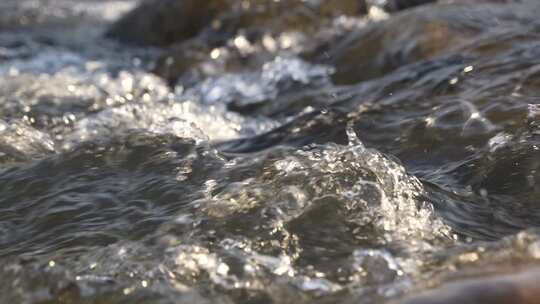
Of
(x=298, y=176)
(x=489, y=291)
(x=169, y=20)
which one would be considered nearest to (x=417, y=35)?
(x=298, y=176)

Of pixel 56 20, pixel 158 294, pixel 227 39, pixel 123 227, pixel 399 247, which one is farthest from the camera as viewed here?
pixel 56 20

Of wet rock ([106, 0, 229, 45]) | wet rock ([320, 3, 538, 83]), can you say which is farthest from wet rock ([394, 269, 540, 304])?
wet rock ([106, 0, 229, 45])

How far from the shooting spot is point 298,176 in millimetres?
3094

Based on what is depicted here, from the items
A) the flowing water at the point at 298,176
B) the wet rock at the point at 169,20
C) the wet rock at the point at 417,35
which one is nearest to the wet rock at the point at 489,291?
the flowing water at the point at 298,176

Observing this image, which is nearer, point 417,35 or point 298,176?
point 298,176

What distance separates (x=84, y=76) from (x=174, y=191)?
3.90 m

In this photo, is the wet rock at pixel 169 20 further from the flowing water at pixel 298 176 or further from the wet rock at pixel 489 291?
the wet rock at pixel 489 291

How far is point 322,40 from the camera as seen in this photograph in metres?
6.85

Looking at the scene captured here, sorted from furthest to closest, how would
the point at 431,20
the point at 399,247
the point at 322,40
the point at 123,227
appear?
1. the point at 322,40
2. the point at 431,20
3. the point at 123,227
4. the point at 399,247

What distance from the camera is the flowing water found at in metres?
2.50

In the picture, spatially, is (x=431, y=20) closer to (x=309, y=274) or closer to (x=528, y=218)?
(x=528, y=218)

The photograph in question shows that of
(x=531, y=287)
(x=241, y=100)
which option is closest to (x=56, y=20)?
(x=241, y=100)

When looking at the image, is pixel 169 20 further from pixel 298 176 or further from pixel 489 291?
pixel 489 291

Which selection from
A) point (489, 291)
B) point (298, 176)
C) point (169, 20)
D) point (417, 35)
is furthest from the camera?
point (169, 20)
